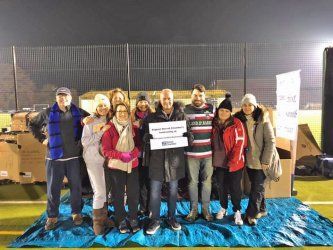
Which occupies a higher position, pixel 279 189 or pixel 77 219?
pixel 279 189

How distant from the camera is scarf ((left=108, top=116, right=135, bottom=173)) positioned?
3.80 meters

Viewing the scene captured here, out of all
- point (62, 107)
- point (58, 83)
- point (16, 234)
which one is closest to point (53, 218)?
point (16, 234)

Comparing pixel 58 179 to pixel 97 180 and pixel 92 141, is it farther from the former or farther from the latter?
pixel 92 141

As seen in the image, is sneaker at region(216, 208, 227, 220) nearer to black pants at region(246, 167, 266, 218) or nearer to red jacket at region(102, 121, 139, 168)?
black pants at region(246, 167, 266, 218)

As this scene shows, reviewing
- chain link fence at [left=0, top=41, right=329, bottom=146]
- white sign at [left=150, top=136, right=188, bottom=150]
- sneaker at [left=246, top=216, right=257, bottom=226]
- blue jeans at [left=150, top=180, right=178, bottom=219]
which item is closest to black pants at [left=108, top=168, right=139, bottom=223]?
blue jeans at [left=150, top=180, right=178, bottom=219]

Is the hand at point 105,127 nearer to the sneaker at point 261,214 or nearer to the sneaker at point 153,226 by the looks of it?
the sneaker at point 153,226

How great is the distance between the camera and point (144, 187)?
456 cm

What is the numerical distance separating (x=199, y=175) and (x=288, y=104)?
2246mm

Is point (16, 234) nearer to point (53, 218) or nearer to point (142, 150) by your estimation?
point (53, 218)

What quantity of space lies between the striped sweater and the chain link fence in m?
4.43

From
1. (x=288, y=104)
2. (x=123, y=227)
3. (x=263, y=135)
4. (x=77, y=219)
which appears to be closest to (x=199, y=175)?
(x=263, y=135)

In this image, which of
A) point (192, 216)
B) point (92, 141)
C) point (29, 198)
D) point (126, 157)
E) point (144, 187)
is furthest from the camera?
point (29, 198)

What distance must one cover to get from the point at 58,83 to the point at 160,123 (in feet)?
21.6

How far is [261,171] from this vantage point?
13.6ft
